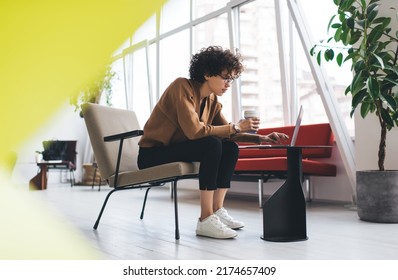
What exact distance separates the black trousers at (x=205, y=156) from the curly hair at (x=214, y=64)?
39cm

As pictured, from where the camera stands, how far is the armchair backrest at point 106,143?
266 cm

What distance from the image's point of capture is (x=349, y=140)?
399cm

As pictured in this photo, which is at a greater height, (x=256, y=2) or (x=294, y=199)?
(x=256, y=2)

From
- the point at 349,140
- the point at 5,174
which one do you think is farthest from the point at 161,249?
the point at 5,174

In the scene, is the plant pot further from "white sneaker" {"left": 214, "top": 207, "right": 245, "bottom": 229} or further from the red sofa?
"white sneaker" {"left": 214, "top": 207, "right": 245, "bottom": 229}

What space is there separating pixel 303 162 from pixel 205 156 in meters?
1.87

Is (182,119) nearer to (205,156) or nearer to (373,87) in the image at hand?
(205,156)

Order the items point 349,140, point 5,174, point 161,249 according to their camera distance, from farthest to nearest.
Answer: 1. point 5,174
2. point 349,140
3. point 161,249

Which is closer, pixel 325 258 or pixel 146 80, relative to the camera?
pixel 325 258

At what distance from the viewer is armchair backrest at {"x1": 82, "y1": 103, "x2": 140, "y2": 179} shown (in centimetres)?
266

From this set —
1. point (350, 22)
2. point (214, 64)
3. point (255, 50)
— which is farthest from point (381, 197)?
point (255, 50)

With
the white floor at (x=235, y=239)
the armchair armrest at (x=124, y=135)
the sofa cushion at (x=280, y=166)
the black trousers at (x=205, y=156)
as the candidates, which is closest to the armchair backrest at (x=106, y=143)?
the armchair armrest at (x=124, y=135)

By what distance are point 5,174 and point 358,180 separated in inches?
242
